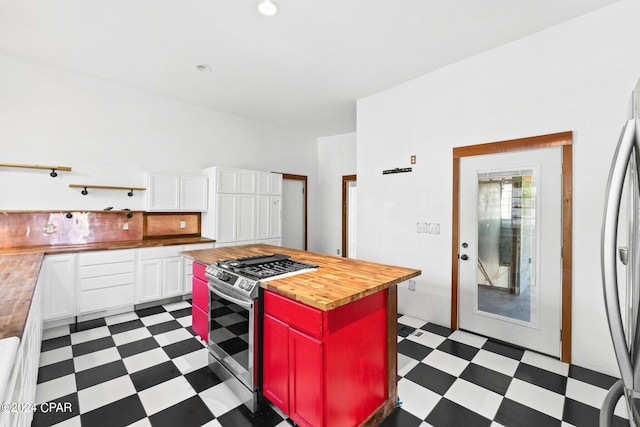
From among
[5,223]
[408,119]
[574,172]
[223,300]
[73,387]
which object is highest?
[408,119]

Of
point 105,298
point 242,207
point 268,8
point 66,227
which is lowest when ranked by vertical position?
point 105,298

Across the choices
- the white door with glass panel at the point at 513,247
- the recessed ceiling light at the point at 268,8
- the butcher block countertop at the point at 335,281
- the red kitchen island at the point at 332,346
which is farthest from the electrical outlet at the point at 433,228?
the recessed ceiling light at the point at 268,8

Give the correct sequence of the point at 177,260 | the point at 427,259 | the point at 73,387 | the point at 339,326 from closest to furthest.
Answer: the point at 339,326 → the point at 73,387 → the point at 427,259 → the point at 177,260

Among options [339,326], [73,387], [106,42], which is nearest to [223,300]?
[339,326]

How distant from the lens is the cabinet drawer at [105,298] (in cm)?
326

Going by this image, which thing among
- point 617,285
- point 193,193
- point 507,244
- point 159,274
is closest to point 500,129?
point 507,244

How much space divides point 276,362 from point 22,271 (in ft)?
7.17

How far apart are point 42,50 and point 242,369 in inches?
152

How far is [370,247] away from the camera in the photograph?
3982mm

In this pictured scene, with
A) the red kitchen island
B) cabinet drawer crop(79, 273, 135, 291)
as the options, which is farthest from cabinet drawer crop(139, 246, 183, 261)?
the red kitchen island

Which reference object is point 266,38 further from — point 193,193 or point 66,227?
point 66,227

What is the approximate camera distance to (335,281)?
5.97 ft

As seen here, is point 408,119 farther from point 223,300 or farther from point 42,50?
point 42,50

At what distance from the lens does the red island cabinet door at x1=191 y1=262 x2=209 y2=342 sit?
2.55m
